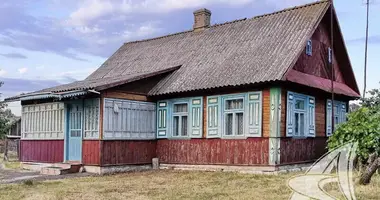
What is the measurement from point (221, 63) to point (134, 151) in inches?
170

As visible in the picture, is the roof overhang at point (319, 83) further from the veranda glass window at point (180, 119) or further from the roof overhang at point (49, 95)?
the roof overhang at point (49, 95)

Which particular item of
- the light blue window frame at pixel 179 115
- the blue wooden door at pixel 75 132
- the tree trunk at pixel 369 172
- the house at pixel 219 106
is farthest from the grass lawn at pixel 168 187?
the blue wooden door at pixel 75 132

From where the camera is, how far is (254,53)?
16.4 meters

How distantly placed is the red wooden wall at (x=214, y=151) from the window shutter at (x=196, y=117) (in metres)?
0.27

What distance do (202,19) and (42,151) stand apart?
8726 millimetres

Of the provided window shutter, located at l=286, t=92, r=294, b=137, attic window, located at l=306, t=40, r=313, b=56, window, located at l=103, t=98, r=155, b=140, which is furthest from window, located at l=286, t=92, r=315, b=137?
window, located at l=103, t=98, r=155, b=140

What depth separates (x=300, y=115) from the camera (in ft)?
52.3

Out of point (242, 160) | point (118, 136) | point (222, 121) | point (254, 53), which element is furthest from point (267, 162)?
point (118, 136)

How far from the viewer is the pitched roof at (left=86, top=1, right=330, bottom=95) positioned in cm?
1527

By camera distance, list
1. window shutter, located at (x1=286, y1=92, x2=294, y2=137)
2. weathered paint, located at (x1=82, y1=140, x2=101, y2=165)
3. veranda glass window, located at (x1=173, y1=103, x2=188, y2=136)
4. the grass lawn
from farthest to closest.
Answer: veranda glass window, located at (x1=173, y1=103, x2=188, y2=136)
weathered paint, located at (x1=82, y1=140, x2=101, y2=165)
window shutter, located at (x1=286, y1=92, x2=294, y2=137)
the grass lawn

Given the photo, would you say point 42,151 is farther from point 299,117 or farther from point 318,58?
point 318,58

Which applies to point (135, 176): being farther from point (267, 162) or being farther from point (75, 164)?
point (267, 162)

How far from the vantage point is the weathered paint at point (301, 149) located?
14.9 metres

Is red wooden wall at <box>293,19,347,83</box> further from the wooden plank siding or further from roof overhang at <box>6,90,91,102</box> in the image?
roof overhang at <box>6,90,91,102</box>
